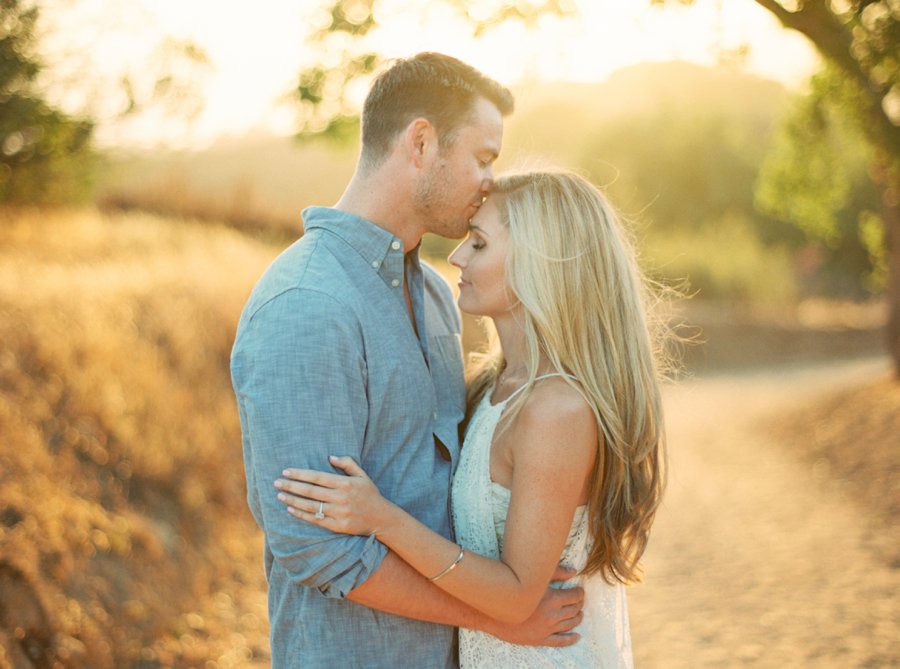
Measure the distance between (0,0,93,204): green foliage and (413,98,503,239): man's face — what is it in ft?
17.5

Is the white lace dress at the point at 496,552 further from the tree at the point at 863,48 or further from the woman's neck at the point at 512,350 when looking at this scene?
the tree at the point at 863,48

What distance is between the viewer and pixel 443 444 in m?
2.33

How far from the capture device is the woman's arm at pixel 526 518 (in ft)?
6.57

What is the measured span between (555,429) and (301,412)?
63 centimetres

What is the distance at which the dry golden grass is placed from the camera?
13.2 feet

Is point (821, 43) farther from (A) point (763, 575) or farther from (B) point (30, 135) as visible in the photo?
(B) point (30, 135)

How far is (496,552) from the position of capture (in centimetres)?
228

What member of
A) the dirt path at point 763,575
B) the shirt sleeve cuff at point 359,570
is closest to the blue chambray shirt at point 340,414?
the shirt sleeve cuff at point 359,570

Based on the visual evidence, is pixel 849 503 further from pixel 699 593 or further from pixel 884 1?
pixel 884 1

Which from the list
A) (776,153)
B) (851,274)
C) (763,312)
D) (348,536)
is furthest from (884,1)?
(851,274)

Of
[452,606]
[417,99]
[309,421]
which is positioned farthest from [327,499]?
[417,99]

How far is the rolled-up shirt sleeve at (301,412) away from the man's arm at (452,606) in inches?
2.0

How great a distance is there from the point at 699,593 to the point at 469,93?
418 centimetres

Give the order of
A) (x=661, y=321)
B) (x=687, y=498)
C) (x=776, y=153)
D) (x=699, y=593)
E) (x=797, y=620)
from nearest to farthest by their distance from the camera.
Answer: (x=661, y=321)
(x=797, y=620)
(x=699, y=593)
(x=687, y=498)
(x=776, y=153)
